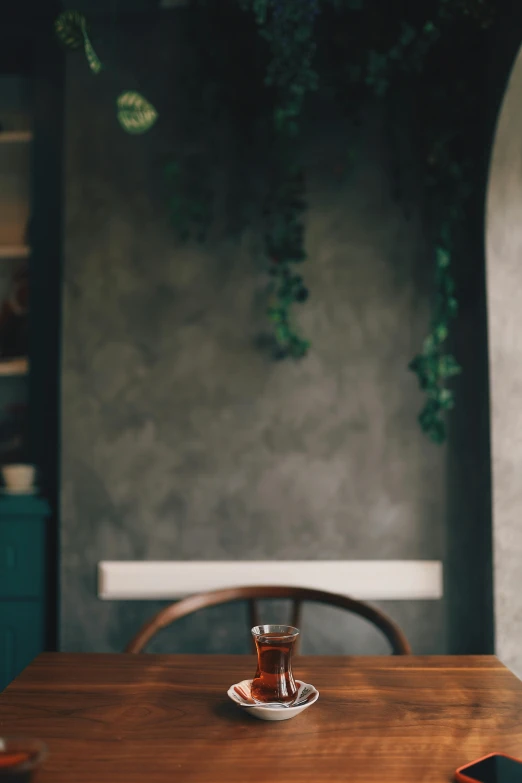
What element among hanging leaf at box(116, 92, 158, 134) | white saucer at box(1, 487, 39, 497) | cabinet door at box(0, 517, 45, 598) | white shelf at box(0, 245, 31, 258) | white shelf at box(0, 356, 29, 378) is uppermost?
hanging leaf at box(116, 92, 158, 134)

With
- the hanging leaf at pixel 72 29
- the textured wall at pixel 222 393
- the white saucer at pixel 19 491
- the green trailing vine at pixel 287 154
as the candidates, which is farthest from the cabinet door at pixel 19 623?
the hanging leaf at pixel 72 29

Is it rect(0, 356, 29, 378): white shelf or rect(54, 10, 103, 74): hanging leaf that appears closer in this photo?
rect(54, 10, 103, 74): hanging leaf

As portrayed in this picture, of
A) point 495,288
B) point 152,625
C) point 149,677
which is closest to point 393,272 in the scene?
point 495,288

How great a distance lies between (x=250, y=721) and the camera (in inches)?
38.3

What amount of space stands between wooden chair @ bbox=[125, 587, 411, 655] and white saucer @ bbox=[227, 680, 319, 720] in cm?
42

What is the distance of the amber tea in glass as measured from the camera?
995mm

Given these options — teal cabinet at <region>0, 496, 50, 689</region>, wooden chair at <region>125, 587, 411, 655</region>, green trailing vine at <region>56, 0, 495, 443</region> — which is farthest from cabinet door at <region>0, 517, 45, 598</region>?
green trailing vine at <region>56, 0, 495, 443</region>

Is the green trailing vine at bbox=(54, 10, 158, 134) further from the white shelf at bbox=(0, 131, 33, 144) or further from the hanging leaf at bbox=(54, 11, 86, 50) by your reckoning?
the white shelf at bbox=(0, 131, 33, 144)

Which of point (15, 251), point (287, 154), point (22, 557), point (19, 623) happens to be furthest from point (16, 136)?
point (19, 623)

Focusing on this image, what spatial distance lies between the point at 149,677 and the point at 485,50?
209 cm

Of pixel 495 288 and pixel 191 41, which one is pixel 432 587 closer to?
pixel 495 288

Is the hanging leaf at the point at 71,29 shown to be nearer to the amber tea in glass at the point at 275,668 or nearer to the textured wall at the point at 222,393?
the textured wall at the point at 222,393

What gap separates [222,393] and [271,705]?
1351 mm

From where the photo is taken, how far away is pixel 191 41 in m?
2.26
